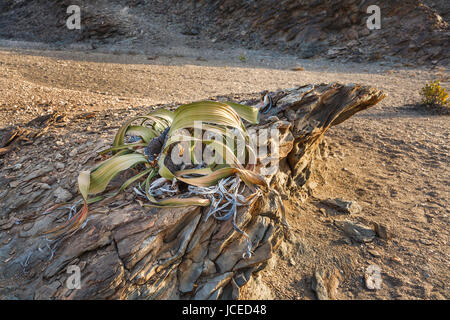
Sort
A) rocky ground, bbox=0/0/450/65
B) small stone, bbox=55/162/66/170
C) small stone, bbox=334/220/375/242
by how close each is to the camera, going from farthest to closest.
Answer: rocky ground, bbox=0/0/450/65 < small stone, bbox=55/162/66/170 < small stone, bbox=334/220/375/242

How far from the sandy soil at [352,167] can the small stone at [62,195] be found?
510 millimetres

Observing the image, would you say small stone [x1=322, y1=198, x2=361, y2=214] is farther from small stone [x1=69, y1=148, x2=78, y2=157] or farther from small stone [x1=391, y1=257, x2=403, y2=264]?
small stone [x1=69, y1=148, x2=78, y2=157]

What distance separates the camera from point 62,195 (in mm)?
1761

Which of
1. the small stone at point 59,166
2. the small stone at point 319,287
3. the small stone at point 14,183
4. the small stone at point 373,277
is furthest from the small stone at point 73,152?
the small stone at point 373,277

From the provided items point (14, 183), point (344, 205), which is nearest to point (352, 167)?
point (344, 205)

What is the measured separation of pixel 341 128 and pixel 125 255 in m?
2.86

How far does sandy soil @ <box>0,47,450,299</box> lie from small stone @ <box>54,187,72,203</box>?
510mm

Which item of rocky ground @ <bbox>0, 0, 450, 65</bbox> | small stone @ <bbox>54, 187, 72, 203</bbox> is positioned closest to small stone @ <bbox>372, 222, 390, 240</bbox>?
small stone @ <bbox>54, 187, 72, 203</bbox>

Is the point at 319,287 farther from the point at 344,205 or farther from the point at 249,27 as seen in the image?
the point at 249,27

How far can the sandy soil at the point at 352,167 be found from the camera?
163 centimetres

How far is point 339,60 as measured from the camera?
832cm

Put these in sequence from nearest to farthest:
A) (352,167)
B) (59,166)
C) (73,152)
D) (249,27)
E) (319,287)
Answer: (319,287) → (59,166) → (73,152) → (352,167) → (249,27)

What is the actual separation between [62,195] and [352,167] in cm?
228

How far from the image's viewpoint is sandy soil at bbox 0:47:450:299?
5.34ft
